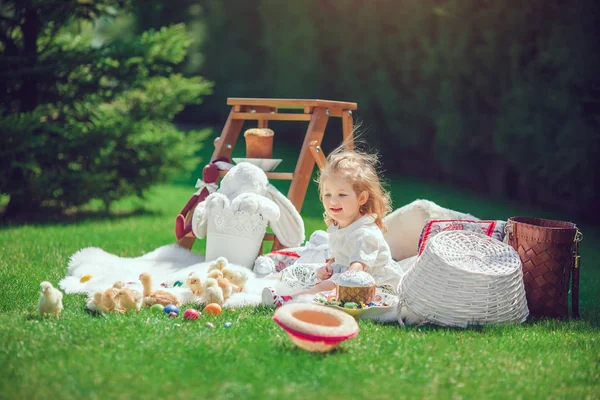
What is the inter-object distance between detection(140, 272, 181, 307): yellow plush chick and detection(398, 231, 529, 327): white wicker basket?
1.30m

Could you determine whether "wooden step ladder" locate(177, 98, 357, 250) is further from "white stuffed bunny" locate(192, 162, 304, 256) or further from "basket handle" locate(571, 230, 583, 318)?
"basket handle" locate(571, 230, 583, 318)

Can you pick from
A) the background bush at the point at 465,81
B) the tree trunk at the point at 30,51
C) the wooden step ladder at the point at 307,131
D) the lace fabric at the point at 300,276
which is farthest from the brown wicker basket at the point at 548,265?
the tree trunk at the point at 30,51

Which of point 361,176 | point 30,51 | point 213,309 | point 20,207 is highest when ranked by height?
point 30,51

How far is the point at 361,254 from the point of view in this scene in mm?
3781

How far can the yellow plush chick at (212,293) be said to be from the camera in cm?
366

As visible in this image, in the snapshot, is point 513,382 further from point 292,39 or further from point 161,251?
point 292,39

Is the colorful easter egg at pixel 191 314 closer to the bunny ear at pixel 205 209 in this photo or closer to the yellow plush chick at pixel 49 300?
the yellow plush chick at pixel 49 300

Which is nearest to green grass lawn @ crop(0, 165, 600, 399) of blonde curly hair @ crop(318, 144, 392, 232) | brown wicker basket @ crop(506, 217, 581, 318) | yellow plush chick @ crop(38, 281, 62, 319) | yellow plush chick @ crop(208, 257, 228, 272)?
yellow plush chick @ crop(38, 281, 62, 319)

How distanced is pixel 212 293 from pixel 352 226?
3.05 ft

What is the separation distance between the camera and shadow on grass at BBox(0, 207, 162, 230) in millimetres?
6562

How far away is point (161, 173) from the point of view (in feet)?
24.5

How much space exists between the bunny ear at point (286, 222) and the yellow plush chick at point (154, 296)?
1.19m

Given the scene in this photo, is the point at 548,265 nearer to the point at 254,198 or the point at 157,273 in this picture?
the point at 254,198

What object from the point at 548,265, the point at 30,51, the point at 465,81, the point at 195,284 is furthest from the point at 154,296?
the point at 465,81
